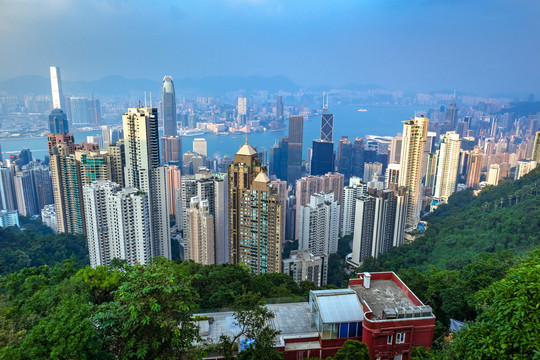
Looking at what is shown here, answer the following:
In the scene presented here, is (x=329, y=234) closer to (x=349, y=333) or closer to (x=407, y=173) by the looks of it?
(x=407, y=173)

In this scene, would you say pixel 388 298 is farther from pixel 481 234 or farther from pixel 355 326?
pixel 481 234

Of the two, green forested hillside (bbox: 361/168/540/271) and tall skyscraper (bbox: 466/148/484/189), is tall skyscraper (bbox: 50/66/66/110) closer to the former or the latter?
green forested hillside (bbox: 361/168/540/271)

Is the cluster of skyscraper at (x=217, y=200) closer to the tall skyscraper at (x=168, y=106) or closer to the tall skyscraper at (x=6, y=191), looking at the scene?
the tall skyscraper at (x=6, y=191)

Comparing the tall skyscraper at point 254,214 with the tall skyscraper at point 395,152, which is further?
the tall skyscraper at point 395,152

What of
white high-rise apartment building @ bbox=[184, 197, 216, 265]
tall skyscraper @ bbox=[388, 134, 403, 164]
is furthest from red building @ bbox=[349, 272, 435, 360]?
tall skyscraper @ bbox=[388, 134, 403, 164]

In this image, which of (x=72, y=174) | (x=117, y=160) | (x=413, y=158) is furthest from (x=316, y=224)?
(x=72, y=174)

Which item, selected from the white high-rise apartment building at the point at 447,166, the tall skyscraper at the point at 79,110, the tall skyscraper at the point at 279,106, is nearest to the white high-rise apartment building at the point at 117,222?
the white high-rise apartment building at the point at 447,166

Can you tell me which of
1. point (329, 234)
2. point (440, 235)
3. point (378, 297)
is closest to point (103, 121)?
point (329, 234)
